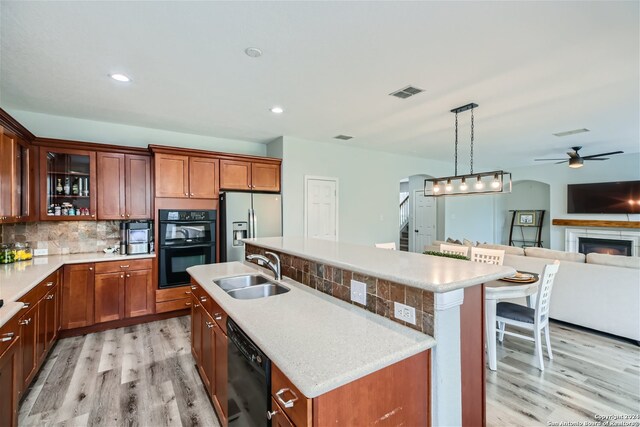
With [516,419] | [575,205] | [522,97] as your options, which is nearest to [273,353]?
[516,419]

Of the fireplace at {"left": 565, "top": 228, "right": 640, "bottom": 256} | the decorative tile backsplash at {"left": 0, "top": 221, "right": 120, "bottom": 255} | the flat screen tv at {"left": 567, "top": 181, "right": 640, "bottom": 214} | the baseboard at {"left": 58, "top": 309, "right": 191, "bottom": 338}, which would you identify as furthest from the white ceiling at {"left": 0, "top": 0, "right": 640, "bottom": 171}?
the fireplace at {"left": 565, "top": 228, "right": 640, "bottom": 256}

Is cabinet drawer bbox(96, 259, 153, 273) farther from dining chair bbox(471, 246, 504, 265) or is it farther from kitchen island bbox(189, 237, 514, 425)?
dining chair bbox(471, 246, 504, 265)

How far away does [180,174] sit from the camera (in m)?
4.04

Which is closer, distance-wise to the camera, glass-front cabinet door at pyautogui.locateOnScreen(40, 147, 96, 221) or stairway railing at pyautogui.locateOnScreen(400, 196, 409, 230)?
glass-front cabinet door at pyautogui.locateOnScreen(40, 147, 96, 221)

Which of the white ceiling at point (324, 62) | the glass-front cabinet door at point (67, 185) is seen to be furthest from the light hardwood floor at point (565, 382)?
the glass-front cabinet door at point (67, 185)

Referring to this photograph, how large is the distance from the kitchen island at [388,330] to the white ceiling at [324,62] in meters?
1.57

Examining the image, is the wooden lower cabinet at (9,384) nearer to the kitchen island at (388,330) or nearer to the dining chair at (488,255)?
the kitchen island at (388,330)

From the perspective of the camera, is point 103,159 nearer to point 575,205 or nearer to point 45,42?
point 45,42

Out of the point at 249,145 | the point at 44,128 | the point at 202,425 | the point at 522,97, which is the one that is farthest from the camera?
the point at 249,145

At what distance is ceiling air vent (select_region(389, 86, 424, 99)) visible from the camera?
9.88 feet

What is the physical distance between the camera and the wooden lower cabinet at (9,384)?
62.1 inches

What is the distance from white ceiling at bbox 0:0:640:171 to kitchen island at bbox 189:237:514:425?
5.16ft

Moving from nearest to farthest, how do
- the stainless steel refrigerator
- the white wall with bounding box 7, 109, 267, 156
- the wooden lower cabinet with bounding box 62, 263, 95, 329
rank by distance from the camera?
the wooden lower cabinet with bounding box 62, 263, 95, 329, the white wall with bounding box 7, 109, 267, 156, the stainless steel refrigerator

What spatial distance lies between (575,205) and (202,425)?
8640 millimetres
